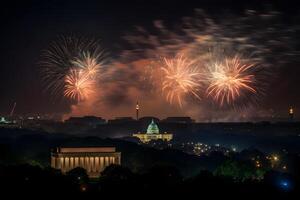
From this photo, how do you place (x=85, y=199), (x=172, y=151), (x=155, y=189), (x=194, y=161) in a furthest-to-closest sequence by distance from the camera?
1. (x=172, y=151)
2. (x=194, y=161)
3. (x=155, y=189)
4. (x=85, y=199)

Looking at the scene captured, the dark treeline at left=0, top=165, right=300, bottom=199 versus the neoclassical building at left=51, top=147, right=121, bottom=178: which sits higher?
the neoclassical building at left=51, top=147, right=121, bottom=178

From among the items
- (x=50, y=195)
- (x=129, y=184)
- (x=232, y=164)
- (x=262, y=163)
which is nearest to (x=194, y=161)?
(x=262, y=163)

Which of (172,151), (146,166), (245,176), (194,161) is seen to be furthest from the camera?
(172,151)

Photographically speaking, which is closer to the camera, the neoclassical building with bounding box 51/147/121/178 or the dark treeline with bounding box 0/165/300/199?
the dark treeline with bounding box 0/165/300/199

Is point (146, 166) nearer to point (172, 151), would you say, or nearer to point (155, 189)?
point (172, 151)

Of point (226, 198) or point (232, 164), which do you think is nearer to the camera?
point (226, 198)

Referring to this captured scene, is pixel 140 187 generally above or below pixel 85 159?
below

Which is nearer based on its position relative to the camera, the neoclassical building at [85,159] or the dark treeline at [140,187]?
the dark treeline at [140,187]

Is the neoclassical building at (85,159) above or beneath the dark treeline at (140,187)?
above
